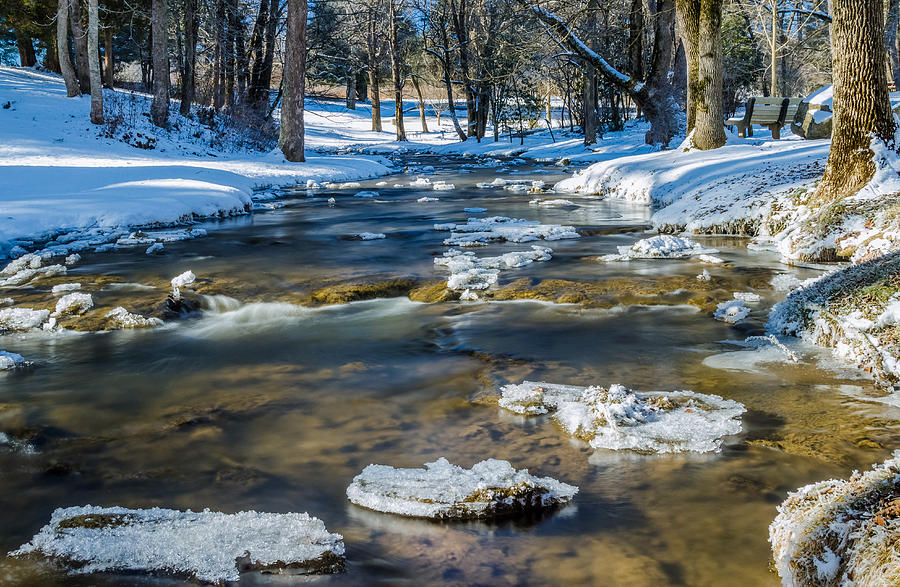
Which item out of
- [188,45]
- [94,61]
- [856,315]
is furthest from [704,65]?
[188,45]

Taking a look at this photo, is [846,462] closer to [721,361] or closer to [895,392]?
[895,392]

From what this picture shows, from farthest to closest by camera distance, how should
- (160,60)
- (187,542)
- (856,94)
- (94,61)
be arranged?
(160,60)
(94,61)
(856,94)
(187,542)

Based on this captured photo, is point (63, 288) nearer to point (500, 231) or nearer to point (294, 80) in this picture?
point (500, 231)

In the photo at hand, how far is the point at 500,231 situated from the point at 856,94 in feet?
15.3

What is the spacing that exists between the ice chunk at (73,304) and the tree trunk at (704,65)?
12.1 meters

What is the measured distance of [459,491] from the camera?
298 cm

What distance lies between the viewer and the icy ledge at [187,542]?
8.38ft

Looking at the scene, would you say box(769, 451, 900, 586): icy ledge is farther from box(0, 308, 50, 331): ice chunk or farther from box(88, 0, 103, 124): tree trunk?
box(88, 0, 103, 124): tree trunk

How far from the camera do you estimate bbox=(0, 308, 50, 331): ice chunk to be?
232 inches

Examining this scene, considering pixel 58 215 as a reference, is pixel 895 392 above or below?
below

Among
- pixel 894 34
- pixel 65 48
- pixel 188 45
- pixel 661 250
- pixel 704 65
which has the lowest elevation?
pixel 661 250

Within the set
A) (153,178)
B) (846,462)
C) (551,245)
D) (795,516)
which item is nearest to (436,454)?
(795,516)

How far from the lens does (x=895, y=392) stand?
3.88m

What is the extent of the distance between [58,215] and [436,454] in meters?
8.83
